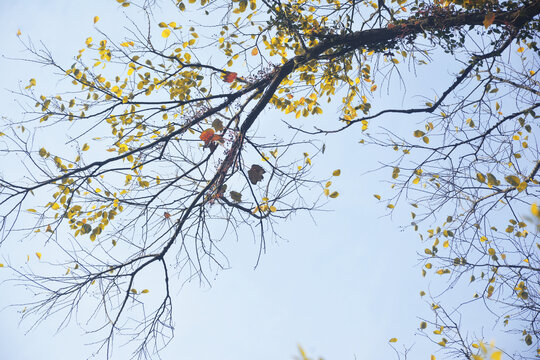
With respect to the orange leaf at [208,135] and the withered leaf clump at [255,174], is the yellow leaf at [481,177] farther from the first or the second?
the orange leaf at [208,135]

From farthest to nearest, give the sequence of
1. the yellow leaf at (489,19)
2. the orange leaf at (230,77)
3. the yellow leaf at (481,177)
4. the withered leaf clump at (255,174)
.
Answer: the orange leaf at (230,77)
the withered leaf clump at (255,174)
the yellow leaf at (481,177)
the yellow leaf at (489,19)

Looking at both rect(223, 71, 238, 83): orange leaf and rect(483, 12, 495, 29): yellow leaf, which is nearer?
rect(483, 12, 495, 29): yellow leaf

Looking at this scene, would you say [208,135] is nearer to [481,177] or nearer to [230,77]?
[230,77]

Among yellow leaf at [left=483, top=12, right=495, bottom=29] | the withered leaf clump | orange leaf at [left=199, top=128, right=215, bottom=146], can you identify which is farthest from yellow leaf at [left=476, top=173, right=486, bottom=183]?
orange leaf at [left=199, top=128, right=215, bottom=146]

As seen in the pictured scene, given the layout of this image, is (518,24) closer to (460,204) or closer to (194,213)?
(460,204)

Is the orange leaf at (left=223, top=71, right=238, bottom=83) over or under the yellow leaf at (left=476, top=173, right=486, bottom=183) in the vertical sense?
over

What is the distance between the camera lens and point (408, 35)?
16.1 ft

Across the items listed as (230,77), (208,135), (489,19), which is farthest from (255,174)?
(489,19)

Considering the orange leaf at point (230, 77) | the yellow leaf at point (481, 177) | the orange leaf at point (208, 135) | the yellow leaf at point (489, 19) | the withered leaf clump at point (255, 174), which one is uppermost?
the orange leaf at point (230, 77)

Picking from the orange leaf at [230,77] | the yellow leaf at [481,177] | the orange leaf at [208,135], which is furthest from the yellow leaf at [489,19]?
the orange leaf at [208,135]

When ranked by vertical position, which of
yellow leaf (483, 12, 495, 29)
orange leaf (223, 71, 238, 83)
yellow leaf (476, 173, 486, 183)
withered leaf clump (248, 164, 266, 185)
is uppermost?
orange leaf (223, 71, 238, 83)

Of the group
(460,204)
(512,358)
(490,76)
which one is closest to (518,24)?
(490,76)

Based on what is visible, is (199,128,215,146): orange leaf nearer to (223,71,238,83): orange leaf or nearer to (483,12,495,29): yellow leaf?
(223,71,238,83): orange leaf

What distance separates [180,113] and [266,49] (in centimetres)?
165
